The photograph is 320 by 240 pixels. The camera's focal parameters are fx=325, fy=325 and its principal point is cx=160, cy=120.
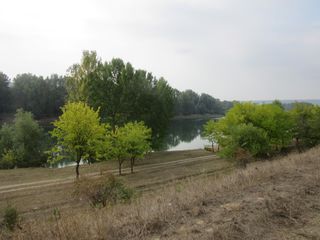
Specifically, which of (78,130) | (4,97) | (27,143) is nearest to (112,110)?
(27,143)

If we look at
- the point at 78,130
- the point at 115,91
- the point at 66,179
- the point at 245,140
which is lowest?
the point at 66,179

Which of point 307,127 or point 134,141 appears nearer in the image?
point 134,141

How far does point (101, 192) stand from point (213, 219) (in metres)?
6.08

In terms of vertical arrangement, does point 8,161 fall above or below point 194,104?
below

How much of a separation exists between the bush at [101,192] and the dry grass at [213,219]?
4.00 metres

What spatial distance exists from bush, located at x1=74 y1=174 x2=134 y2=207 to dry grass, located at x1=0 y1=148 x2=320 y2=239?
3998 millimetres

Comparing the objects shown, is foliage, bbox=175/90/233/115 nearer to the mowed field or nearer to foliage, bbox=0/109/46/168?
foliage, bbox=0/109/46/168

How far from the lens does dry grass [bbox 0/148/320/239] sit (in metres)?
4.90

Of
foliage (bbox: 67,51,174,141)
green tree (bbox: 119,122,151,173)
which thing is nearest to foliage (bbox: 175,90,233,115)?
foliage (bbox: 67,51,174,141)

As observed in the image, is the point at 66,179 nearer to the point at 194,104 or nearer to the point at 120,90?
the point at 120,90

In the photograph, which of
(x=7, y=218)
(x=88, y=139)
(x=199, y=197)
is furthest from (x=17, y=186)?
(x=199, y=197)

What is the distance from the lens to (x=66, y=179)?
A: 26.0 metres

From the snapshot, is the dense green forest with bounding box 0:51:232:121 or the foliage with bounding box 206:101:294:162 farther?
A: the dense green forest with bounding box 0:51:232:121

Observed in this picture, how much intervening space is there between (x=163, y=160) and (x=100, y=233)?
2987 cm
